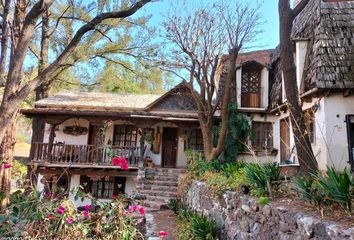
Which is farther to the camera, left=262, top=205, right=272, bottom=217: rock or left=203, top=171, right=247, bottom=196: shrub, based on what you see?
left=203, top=171, right=247, bottom=196: shrub

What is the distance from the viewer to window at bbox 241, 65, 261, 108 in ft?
49.1

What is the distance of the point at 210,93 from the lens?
36.3 ft

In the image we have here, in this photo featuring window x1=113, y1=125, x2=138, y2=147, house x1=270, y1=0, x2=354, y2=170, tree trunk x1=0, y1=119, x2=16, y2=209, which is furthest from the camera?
window x1=113, y1=125, x2=138, y2=147

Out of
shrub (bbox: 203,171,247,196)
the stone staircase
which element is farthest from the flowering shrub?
the stone staircase

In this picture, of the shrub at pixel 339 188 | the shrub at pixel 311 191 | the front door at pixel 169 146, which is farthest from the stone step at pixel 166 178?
the shrub at pixel 339 188

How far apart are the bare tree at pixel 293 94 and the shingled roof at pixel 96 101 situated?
31.0 feet

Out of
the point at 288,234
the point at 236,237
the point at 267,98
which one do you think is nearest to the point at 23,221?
the point at 288,234

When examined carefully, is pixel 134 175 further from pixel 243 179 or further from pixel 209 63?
pixel 243 179

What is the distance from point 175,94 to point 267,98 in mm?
4980

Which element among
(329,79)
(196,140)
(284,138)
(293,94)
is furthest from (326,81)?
(196,140)

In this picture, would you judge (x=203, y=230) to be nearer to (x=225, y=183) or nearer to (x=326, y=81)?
(x=225, y=183)

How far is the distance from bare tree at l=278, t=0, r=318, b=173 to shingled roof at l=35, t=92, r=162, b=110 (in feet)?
31.0

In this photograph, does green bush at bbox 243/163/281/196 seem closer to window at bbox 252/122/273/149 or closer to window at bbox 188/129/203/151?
window at bbox 252/122/273/149

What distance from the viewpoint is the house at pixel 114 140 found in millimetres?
13422
